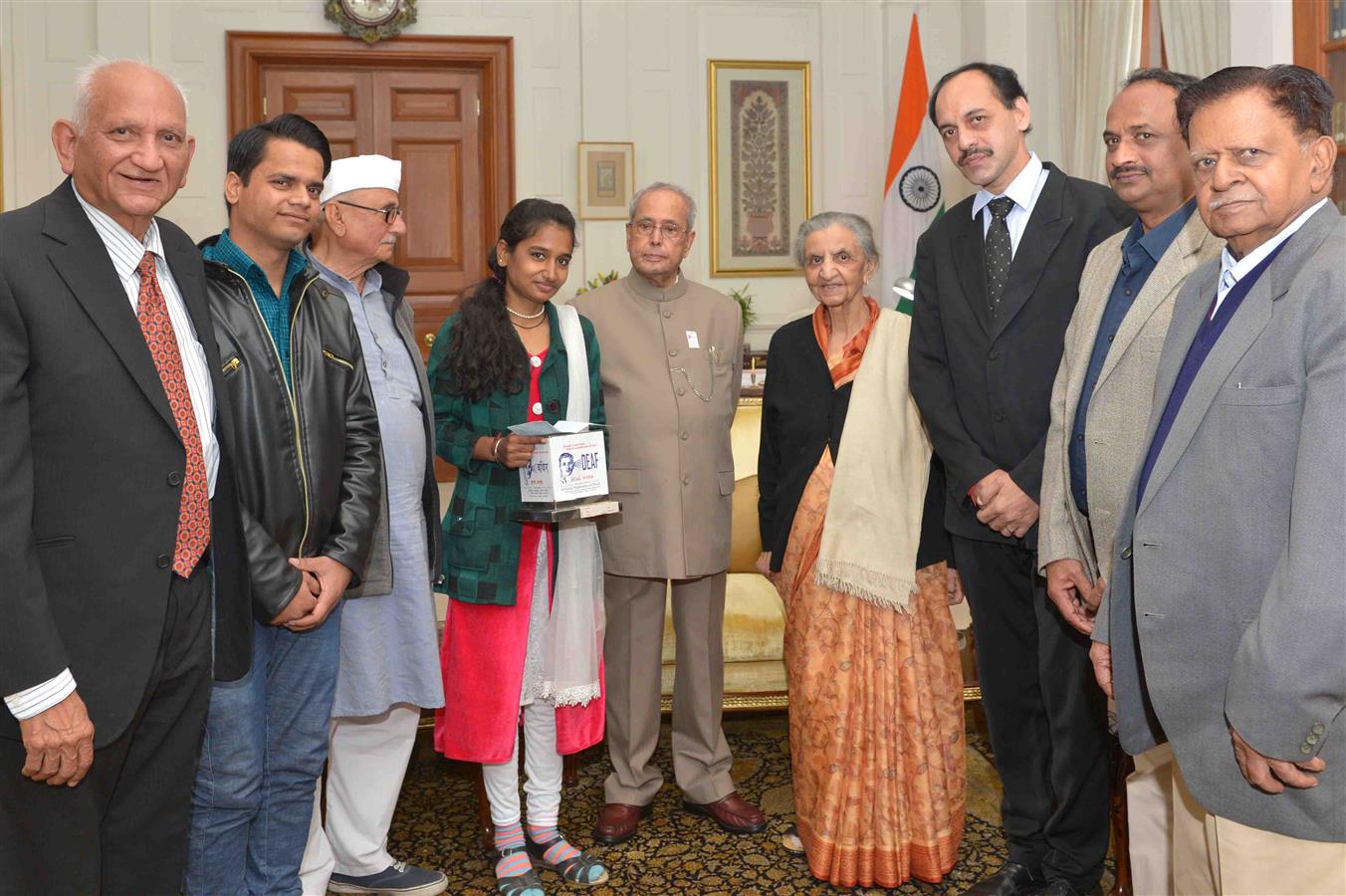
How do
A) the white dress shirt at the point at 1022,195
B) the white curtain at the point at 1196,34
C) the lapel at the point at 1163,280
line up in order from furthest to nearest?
the white curtain at the point at 1196,34 < the white dress shirt at the point at 1022,195 < the lapel at the point at 1163,280

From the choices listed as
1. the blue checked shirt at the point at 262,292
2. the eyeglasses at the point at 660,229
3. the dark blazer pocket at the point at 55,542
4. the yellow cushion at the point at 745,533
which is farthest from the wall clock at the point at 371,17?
the dark blazer pocket at the point at 55,542

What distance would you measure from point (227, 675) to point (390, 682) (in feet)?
2.07

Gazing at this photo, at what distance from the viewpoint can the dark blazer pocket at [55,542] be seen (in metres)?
1.53

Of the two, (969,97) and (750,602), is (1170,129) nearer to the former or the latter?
(969,97)

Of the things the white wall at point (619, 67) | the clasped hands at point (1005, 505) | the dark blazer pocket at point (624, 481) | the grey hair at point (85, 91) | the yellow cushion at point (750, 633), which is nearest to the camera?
the grey hair at point (85, 91)

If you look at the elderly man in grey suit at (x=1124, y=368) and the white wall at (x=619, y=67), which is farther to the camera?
the white wall at (x=619, y=67)

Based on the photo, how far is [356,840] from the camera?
101 inches

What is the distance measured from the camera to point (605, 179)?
6.10 m

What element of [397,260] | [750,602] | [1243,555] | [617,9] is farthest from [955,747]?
[617,9]

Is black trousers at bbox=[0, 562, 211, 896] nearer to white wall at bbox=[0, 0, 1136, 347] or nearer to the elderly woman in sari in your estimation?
the elderly woman in sari

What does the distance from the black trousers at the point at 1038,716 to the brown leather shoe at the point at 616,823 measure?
96 cm

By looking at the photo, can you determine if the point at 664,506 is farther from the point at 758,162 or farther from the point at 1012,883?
the point at 758,162

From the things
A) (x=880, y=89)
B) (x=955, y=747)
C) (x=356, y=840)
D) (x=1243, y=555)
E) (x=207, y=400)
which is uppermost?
(x=880, y=89)

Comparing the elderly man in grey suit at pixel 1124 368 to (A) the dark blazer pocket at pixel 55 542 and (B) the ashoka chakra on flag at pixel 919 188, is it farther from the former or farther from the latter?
(B) the ashoka chakra on flag at pixel 919 188
